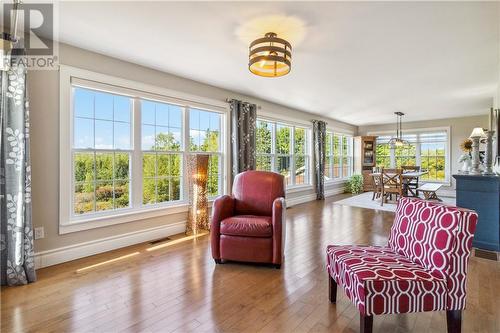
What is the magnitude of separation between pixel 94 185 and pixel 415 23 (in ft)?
13.0

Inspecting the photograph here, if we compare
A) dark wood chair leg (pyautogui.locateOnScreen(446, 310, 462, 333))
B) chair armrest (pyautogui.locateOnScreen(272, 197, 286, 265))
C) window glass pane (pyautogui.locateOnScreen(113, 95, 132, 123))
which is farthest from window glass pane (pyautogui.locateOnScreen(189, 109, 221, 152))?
dark wood chair leg (pyautogui.locateOnScreen(446, 310, 462, 333))

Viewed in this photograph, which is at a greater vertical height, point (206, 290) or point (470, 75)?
point (470, 75)

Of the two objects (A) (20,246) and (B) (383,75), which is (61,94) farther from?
(B) (383,75)

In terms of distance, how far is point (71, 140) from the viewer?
2.99 metres

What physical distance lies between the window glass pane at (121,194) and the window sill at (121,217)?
116 millimetres

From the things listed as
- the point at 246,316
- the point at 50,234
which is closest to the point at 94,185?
the point at 50,234

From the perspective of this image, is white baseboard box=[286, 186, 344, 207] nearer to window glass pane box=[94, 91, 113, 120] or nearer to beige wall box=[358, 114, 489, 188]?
beige wall box=[358, 114, 489, 188]

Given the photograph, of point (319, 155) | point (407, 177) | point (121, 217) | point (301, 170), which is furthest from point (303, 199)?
point (121, 217)

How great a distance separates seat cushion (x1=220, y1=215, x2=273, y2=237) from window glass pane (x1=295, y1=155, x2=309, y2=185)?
4.15 m

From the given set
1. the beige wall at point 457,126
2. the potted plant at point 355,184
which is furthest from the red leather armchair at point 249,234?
the beige wall at point 457,126

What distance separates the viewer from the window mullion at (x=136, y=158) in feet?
11.6

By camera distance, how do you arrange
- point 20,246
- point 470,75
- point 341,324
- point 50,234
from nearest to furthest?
point 341,324
point 20,246
point 50,234
point 470,75

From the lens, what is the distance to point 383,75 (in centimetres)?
395

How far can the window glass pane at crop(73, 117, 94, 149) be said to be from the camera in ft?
10.1
